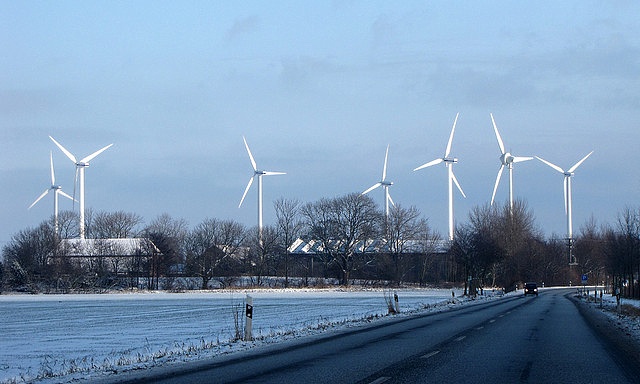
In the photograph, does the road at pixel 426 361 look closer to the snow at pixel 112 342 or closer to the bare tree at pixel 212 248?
the snow at pixel 112 342

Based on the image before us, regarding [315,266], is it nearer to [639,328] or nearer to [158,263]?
[158,263]

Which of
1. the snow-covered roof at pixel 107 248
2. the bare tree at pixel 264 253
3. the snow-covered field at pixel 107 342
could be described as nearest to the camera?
the snow-covered field at pixel 107 342

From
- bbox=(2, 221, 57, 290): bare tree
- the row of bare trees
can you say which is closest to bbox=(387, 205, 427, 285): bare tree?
the row of bare trees

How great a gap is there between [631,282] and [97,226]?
103539 millimetres

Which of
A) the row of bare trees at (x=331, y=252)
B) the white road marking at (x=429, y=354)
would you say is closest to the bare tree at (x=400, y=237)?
the row of bare trees at (x=331, y=252)

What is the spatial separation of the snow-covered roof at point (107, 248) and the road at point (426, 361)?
288ft

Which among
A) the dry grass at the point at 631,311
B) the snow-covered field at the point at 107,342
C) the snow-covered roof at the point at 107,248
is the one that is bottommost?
the dry grass at the point at 631,311

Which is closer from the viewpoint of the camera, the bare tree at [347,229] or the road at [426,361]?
the road at [426,361]

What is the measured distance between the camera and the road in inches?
515

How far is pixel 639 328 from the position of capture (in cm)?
2698

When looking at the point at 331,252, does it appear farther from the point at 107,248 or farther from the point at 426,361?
the point at 426,361

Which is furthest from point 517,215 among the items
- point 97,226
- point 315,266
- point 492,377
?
point 492,377

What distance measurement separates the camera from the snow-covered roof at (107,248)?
10756 centimetres

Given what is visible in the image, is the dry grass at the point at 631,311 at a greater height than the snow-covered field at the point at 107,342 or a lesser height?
lesser
